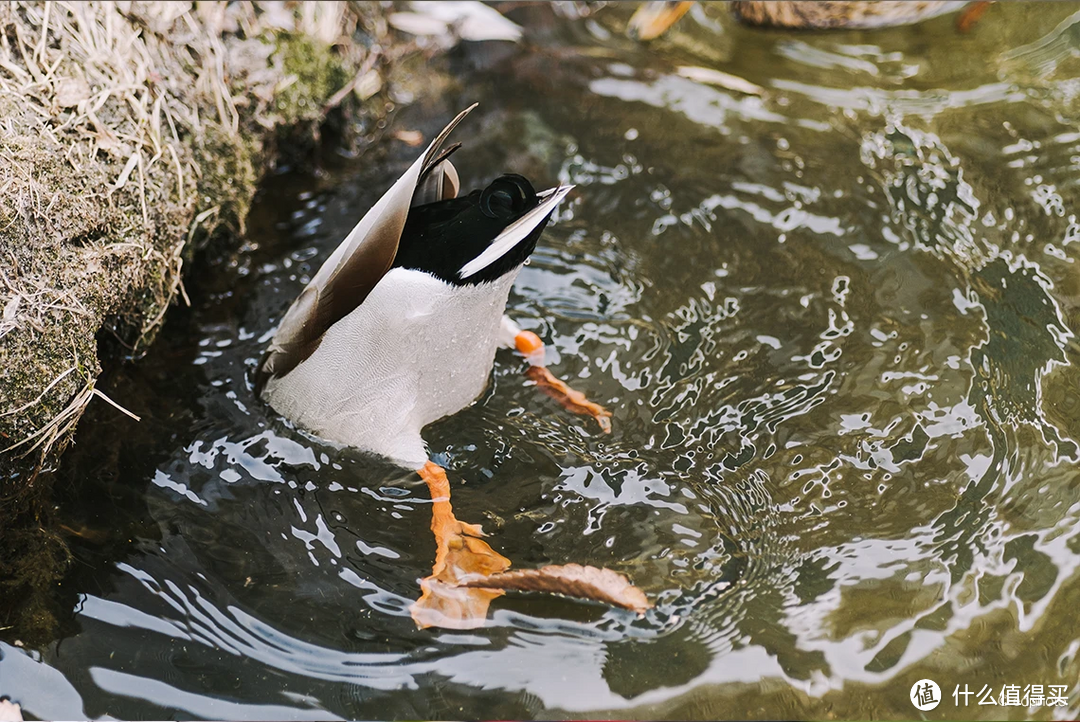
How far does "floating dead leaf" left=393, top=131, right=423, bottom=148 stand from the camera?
4418 mm

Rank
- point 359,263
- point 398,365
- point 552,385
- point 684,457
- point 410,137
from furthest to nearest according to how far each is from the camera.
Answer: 1. point 410,137
2. point 552,385
3. point 684,457
4. point 398,365
5. point 359,263

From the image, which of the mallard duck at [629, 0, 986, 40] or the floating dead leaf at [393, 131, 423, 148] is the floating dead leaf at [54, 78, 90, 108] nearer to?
the floating dead leaf at [393, 131, 423, 148]

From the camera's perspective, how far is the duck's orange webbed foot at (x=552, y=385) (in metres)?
2.97

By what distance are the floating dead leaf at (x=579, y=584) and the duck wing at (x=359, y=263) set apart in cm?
88

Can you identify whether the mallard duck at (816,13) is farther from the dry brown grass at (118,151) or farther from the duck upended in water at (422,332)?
the duck upended in water at (422,332)

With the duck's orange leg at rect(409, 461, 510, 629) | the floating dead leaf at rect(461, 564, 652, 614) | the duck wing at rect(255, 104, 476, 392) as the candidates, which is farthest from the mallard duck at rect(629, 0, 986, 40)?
the floating dead leaf at rect(461, 564, 652, 614)

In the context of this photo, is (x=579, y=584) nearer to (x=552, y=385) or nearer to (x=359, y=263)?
(x=552, y=385)

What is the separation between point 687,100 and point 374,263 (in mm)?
2468

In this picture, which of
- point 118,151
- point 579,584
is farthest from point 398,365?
point 118,151

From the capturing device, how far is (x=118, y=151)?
121 inches

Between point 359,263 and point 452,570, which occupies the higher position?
point 359,263

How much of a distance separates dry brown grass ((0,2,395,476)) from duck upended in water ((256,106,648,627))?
62 cm

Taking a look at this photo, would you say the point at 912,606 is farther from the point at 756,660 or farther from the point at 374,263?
the point at 374,263

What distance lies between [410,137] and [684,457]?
243cm
